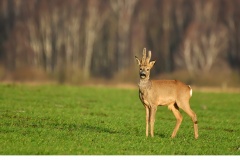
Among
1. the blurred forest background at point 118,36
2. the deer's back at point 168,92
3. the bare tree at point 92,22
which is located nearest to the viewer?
the deer's back at point 168,92

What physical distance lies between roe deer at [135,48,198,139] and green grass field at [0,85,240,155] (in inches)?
26.6

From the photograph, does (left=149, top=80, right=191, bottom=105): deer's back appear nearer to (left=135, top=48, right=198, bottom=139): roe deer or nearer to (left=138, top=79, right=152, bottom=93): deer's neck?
(left=135, top=48, right=198, bottom=139): roe deer

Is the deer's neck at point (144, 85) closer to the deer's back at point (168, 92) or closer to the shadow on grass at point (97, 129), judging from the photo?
the deer's back at point (168, 92)

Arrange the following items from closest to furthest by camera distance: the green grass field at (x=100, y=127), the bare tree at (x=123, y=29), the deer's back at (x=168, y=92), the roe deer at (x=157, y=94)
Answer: the green grass field at (x=100, y=127), the roe deer at (x=157, y=94), the deer's back at (x=168, y=92), the bare tree at (x=123, y=29)

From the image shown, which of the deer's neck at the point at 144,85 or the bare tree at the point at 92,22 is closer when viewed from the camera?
the deer's neck at the point at 144,85

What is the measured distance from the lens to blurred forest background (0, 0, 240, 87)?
69750 mm

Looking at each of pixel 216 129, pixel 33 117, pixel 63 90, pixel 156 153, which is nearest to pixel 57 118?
pixel 33 117

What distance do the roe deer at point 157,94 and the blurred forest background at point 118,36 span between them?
4539 cm

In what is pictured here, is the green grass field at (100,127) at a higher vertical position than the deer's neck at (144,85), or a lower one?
lower

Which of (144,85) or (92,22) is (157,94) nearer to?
(144,85)

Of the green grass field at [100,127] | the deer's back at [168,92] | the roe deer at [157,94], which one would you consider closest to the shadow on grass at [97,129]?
the green grass field at [100,127]

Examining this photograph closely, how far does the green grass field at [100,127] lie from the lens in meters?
15.4

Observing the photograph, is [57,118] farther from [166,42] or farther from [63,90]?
[166,42]

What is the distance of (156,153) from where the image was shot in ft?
48.9
